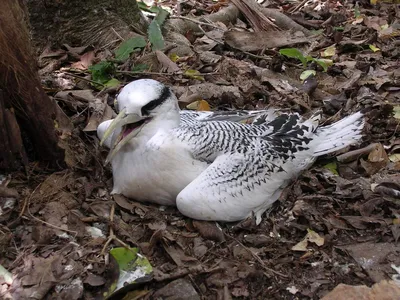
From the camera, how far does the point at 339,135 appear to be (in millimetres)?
5270

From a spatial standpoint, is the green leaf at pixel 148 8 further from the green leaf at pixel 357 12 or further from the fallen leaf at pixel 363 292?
the fallen leaf at pixel 363 292

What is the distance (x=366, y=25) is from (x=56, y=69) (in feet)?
13.8

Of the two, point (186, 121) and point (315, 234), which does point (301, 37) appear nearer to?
point (186, 121)

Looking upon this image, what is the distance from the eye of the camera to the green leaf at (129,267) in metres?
3.76

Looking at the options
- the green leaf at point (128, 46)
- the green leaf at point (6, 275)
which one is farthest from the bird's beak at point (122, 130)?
the green leaf at point (128, 46)

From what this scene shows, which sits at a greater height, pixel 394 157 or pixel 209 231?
pixel 209 231

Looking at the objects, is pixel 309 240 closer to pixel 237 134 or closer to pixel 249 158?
pixel 249 158

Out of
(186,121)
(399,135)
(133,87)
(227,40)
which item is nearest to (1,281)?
(133,87)

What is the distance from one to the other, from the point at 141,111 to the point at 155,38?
2.44 metres

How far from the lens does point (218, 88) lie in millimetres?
6117

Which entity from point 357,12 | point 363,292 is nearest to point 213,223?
point 363,292

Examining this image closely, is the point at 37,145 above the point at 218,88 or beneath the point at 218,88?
above

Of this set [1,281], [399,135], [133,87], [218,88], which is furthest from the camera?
[218,88]

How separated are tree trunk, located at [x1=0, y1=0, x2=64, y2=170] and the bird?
0.47 metres
